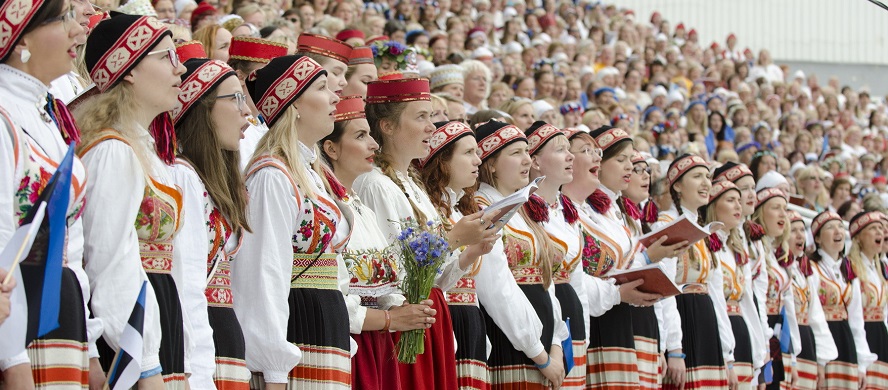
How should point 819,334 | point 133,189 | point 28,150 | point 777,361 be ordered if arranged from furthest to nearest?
point 819,334 < point 777,361 < point 133,189 < point 28,150

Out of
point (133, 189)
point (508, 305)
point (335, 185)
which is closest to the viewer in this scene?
point (133, 189)

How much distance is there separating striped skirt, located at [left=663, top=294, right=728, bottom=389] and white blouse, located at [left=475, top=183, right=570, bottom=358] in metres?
2.08

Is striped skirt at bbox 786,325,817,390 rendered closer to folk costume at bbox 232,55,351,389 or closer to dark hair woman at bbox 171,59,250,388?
folk costume at bbox 232,55,351,389

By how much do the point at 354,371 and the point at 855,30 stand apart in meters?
26.0

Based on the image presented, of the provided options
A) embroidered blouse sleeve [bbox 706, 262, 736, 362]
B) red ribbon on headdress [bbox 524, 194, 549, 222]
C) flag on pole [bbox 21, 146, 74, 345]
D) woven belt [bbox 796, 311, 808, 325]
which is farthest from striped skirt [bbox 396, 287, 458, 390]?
woven belt [bbox 796, 311, 808, 325]

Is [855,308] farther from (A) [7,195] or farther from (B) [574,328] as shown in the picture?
(A) [7,195]

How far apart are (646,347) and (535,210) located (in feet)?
4.32

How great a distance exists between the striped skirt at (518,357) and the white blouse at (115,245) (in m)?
2.97

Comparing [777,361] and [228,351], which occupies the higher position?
[228,351]

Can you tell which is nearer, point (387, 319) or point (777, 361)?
point (387, 319)

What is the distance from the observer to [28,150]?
3.17m

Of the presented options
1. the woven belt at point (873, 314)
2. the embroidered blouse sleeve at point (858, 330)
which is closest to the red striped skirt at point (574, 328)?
the embroidered blouse sleeve at point (858, 330)

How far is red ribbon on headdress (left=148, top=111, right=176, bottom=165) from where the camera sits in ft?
12.6

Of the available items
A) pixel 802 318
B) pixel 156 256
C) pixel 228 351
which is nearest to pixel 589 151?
pixel 802 318
